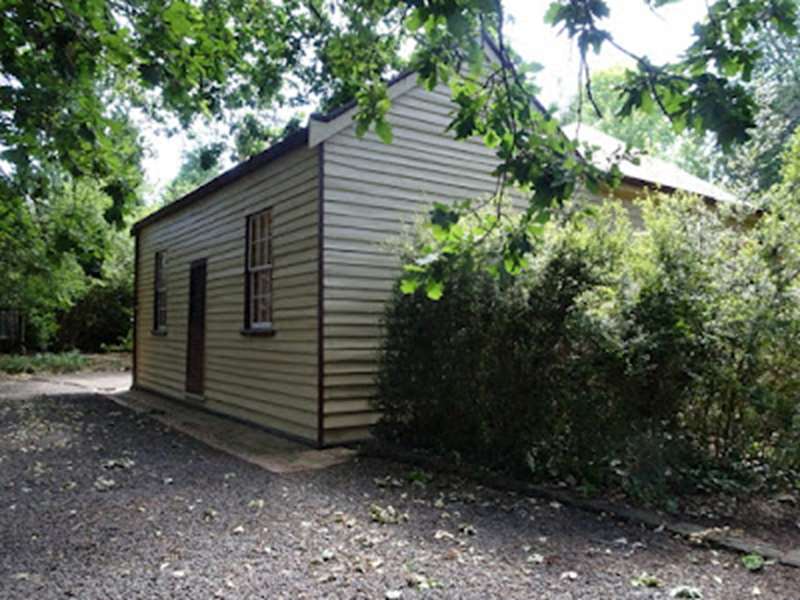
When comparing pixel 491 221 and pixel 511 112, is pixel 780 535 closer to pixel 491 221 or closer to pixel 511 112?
pixel 491 221

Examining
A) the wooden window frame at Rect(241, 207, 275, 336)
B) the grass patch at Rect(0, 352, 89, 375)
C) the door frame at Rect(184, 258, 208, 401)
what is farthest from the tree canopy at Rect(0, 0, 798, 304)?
the grass patch at Rect(0, 352, 89, 375)

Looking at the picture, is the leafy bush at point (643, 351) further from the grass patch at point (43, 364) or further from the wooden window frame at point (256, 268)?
the grass patch at point (43, 364)

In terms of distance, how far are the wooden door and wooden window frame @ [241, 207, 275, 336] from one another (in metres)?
1.68

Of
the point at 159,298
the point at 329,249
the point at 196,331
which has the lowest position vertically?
the point at 196,331

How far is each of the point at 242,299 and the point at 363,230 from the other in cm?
251

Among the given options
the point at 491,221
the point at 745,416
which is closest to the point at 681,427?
the point at 745,416

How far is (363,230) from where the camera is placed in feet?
24.4

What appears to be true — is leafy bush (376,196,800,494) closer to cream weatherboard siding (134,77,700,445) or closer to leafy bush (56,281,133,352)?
cream weatherboard siding (134,77,700,445)

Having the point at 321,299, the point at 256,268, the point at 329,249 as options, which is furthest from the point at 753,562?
the point at 256,268

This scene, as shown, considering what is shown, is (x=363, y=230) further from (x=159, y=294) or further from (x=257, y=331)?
(x=159, y=294)

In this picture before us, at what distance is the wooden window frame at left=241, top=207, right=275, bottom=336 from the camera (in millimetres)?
8508

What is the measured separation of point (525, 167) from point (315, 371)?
4.74 m

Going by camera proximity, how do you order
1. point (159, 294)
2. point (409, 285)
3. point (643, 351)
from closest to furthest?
point (409, 285), point (643, 351), point (159, 294)

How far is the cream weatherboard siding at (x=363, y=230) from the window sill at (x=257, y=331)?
133 centimetres
